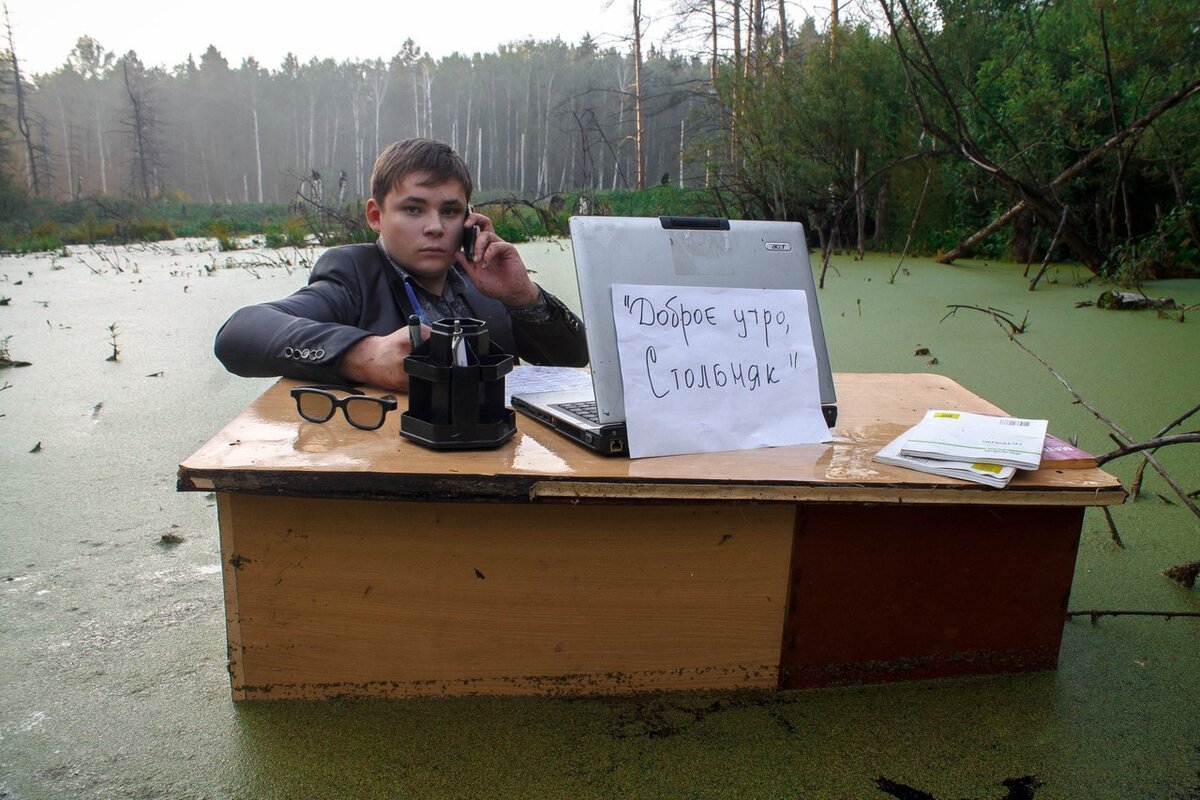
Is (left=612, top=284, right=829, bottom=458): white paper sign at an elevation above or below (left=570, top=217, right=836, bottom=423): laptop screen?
below

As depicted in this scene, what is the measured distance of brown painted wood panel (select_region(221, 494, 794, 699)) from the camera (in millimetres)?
897

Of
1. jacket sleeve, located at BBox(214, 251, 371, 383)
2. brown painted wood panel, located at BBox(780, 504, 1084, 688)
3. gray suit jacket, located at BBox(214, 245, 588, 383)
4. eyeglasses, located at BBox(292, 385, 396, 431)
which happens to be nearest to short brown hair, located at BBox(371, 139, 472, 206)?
gray suit jacket, located at BBox(214, 245, 588, 383)

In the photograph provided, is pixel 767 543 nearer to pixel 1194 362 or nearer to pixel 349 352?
pixel 349 352

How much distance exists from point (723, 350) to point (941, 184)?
15.3 ft

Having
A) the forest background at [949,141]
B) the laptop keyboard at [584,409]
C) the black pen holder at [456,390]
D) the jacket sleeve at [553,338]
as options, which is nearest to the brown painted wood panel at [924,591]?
the laptop keyboard at [584,409]

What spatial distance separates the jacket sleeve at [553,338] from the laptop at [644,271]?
16.4 inches

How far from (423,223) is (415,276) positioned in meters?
0.10

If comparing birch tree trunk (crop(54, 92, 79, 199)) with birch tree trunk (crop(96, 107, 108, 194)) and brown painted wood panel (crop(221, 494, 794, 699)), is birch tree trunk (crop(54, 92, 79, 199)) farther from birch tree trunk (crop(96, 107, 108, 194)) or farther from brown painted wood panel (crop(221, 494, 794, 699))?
brown painted wood panel (crop(221, 494, 794, 699))

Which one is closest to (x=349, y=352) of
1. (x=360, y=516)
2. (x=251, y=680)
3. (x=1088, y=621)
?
(x=360, y=516)

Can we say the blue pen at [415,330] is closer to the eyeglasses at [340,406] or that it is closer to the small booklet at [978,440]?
the eyeglasses at [340,406]

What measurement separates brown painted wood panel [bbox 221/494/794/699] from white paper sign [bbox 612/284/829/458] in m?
0.09

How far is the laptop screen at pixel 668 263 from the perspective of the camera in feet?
2.99

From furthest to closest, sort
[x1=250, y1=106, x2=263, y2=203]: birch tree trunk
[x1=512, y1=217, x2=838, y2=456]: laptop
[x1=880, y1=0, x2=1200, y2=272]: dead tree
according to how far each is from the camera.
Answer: [x1=250, y1=106, x2=263, y2=203]: birch tree trunk
[x1=880, y1=0, x2=1200, y2=272]: dead tree
[x1=512, y1=217, x2=838, y2=456]: laptop

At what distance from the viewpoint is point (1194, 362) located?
2.29m
